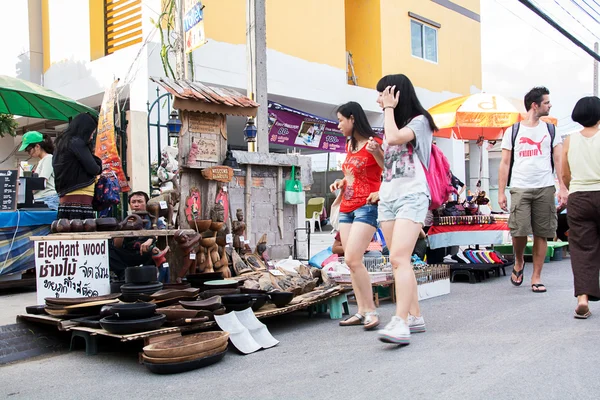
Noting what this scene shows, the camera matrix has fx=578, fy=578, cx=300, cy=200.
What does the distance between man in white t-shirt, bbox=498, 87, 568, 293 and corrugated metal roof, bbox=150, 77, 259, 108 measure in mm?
3032

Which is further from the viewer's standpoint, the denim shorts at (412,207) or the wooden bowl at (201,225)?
the wooden bowl at (201,225)

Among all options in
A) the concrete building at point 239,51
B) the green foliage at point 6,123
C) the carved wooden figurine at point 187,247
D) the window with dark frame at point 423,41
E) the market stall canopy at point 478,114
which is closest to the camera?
the carved wooden figurine at point 187,247

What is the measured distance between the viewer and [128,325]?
137 inches

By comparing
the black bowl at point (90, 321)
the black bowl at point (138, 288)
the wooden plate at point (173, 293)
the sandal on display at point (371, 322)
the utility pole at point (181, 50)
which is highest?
the utility pole at point (181, 50)

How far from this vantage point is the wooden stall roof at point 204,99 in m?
6.14

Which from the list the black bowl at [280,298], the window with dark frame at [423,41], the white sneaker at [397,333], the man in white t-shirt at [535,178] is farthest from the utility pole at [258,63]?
the window with dark frame at [423,41]

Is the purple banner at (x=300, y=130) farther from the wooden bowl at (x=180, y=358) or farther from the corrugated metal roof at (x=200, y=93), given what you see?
the wooden bowl at (x=180, y=358)

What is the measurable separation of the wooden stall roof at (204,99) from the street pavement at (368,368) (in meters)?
2.71

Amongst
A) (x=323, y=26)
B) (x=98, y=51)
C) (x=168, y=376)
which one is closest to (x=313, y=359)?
(x=168, y=376)

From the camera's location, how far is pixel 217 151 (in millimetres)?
6664

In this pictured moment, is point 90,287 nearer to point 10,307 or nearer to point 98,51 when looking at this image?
point 10,307

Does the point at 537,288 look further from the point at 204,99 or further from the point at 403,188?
the point at 204,99

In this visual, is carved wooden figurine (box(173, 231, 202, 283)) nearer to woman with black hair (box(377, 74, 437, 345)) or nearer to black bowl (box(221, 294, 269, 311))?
black bowl (box(221, 294, 269, 311))

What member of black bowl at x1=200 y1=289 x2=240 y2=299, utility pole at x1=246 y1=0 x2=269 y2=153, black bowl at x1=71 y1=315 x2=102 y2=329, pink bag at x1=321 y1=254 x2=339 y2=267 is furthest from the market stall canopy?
black bowl at x1=71 y1=315 x2=102 y2=329
